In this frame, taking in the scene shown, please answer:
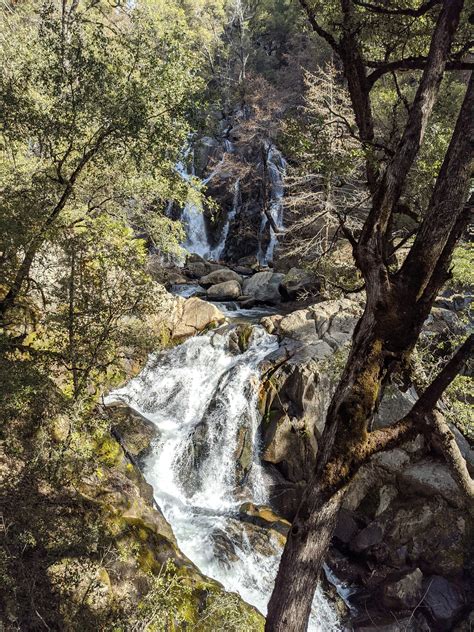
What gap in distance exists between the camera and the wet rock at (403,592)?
8391mm

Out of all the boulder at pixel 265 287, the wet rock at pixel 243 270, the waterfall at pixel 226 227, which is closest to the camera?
the boulder at pixel 265 287

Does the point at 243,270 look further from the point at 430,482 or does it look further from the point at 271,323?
the point at 430,482

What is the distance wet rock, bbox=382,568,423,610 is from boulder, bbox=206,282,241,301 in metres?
13.6

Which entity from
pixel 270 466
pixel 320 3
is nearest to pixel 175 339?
pixel 270 466

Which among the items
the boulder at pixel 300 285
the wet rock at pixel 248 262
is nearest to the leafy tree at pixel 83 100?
the boulder at pixel 300 285

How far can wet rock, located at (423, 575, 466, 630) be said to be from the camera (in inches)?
321

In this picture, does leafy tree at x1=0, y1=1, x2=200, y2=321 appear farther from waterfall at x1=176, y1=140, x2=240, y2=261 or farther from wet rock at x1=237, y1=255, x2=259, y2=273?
waterfall at x1=176, y1=140, x2=240, y2=261

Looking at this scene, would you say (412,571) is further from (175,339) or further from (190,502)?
(175,339)

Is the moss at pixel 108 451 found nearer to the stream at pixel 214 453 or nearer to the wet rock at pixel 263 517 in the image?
the stream at pixel 214 453

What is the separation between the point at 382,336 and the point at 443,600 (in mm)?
7757

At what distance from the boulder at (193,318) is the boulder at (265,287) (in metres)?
4.29

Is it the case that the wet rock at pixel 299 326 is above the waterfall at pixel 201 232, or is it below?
below

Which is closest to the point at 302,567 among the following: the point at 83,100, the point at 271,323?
the point at 83,100

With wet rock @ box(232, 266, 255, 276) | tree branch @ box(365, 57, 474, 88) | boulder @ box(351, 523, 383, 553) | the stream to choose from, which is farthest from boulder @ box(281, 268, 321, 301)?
tree branch @ box(365, 57, 474, 88)
